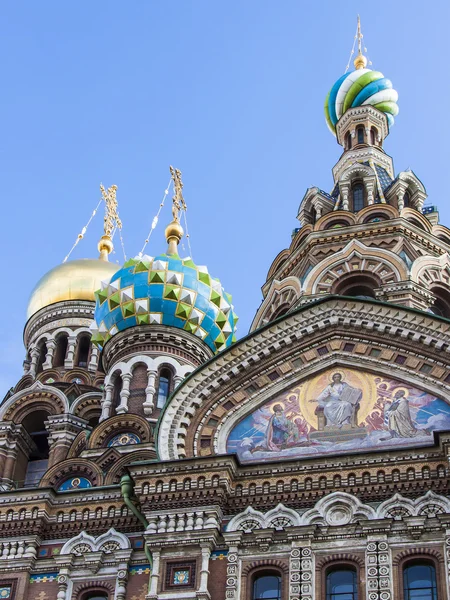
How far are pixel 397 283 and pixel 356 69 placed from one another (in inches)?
280

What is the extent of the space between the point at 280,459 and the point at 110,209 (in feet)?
41.4

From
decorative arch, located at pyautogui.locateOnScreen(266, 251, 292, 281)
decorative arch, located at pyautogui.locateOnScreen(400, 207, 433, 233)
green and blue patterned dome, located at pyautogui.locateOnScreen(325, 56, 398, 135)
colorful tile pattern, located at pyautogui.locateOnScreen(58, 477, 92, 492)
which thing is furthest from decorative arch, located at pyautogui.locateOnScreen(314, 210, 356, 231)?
colorful tile pattern, located at pyautogui.locateOnScreen(58, 477, 92, 492)

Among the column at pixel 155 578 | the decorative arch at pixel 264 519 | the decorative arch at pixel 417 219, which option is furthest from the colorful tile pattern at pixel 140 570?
the decorative arch at pixel 417 219

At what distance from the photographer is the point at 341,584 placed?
9.16 meters

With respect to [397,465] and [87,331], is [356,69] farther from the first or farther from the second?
[397,465]

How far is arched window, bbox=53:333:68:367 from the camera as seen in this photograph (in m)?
18.5

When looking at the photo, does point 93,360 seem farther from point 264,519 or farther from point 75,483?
point 264,519

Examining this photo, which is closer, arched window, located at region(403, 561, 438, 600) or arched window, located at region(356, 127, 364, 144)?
arched window, located at region(403, 561, 438, 600)

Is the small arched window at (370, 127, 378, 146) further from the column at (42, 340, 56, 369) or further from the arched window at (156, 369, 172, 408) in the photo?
the column at (42, 340, 56, 369)

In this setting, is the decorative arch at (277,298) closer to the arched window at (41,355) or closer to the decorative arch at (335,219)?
the decorative arch at (335,219)

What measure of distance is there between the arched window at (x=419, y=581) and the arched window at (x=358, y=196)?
7.46 metres

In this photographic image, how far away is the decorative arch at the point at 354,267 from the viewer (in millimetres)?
14016

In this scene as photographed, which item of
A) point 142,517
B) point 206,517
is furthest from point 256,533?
point 142,517

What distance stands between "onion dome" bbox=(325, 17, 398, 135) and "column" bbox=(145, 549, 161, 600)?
10907 mm
